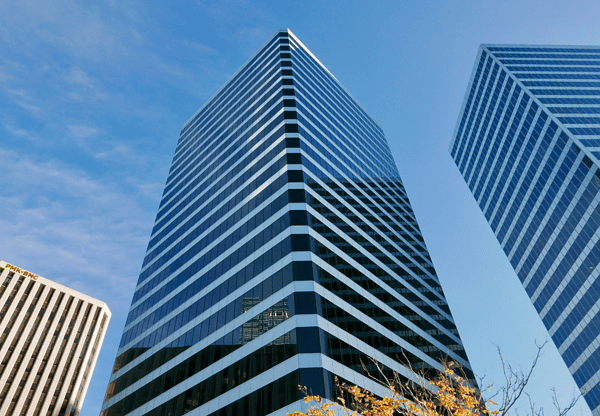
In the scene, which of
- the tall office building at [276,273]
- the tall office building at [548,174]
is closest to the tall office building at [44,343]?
the tall office building at [276,273]

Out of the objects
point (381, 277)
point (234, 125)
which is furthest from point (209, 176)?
point (381, 277)

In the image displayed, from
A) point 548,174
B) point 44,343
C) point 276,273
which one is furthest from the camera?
point 44,343

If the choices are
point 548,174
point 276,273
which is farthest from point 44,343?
point 548,174

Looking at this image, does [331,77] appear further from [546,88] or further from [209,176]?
[546,88]

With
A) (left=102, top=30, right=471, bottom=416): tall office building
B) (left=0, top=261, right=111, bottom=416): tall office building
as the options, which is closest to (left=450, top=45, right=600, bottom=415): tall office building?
(left=102, top=30, right=471, bottom=416): tall office building

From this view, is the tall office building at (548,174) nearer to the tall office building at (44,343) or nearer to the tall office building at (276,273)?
the tall office building at (276,273)

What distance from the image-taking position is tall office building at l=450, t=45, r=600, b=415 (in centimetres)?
8519

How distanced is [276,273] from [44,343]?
3386 inches

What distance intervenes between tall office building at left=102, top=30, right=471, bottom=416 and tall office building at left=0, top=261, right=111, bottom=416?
48165 mm

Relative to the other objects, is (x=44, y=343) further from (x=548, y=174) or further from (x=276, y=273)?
(x=548, y=174)

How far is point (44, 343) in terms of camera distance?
101 m

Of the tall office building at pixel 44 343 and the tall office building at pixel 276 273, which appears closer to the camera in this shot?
the tall office building at pixel 276 273

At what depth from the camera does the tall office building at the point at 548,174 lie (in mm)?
85188

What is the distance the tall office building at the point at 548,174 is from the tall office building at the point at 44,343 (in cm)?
10745
